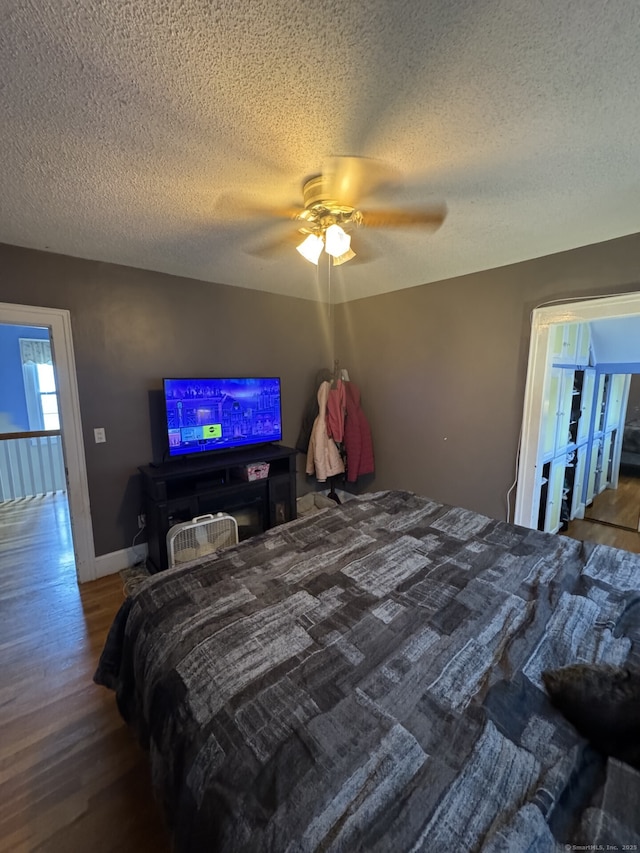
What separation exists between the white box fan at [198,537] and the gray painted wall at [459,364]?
1821 millimetres

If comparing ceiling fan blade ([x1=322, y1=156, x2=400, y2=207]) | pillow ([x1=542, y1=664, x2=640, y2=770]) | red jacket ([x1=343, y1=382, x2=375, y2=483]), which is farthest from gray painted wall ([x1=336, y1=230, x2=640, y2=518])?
pillow ([x1=542, y1=664, x2=640, y2=770])

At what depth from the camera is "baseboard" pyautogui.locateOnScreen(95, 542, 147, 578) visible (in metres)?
2.60

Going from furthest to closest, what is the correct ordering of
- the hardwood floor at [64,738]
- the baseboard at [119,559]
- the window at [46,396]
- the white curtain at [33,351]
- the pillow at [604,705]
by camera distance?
the window at [46,396]
the white curtain at [33,351]
the baseboard at [119,559]
the hardwood floor at [64,738]
the pillow at [604,705]

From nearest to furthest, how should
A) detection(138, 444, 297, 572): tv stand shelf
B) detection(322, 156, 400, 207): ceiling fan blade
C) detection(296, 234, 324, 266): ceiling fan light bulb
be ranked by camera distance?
detection(322, 156, 400, 207): ceiling fan blade
detection(296, 234, 324, 266): ceiling fan light bulb
detection(138, 444, 297, 572): tv stand shelf

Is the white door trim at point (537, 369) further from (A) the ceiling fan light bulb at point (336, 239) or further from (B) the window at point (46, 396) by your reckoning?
(B) the window at point (46, 396)

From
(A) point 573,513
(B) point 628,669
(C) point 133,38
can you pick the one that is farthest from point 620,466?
(C) point 133,38

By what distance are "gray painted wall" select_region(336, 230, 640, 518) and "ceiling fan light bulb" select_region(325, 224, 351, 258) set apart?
5.31 ft

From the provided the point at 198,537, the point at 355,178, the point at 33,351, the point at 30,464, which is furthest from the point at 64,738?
the point at 33,351

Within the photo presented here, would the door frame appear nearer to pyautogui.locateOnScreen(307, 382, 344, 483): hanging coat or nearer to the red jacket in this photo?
pyautogui.locateOnScreen(307, 382, 344, 483): hanging coat

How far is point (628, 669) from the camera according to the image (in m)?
0.86

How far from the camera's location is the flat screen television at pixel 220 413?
266 centimetres

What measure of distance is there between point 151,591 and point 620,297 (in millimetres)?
2964

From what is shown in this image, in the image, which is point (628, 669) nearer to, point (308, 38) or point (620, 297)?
point (308, 38)

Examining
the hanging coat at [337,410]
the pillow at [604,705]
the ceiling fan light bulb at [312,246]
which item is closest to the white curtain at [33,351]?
the hanging coat at [337,410]
